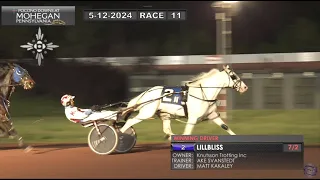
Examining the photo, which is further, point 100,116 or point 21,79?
point 21,79

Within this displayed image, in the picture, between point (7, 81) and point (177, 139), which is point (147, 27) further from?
point (177, 139)

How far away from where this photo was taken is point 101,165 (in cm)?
739

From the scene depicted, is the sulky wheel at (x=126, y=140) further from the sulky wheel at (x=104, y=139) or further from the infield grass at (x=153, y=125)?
the infield grass at (x=153, y=125)

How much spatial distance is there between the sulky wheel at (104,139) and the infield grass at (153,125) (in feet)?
10.1

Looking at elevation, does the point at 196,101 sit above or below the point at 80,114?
above

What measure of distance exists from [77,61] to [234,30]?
8.01 metres
